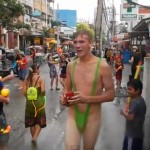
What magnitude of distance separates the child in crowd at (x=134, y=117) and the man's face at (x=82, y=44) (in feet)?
4.17

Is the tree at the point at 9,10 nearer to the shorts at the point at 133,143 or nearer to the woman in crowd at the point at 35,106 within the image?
the woman in crowd at the point at 35,106

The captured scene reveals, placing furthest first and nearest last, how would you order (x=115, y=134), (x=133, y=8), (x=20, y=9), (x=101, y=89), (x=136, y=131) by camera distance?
(x=133, y=8) < (x=20, y=9) < (x=115, y=134) < (x=136, y=131) < (x=101, y=89)

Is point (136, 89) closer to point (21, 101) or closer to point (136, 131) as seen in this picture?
point (136, 131)

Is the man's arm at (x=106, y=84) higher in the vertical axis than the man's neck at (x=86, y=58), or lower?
lower

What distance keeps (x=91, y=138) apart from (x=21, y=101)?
30.1 ft

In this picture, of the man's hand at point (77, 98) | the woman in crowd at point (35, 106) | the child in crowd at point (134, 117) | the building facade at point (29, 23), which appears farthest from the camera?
the building facade at point (29, 23)

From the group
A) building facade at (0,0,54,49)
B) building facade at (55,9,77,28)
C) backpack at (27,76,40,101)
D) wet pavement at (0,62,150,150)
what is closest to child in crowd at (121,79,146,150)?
wet pavement at (0,62,150,150)

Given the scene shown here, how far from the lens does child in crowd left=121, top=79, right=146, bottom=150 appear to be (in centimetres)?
526

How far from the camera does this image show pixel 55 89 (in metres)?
16.6

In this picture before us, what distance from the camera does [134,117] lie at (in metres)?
5.27

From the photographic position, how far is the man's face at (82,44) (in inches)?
171

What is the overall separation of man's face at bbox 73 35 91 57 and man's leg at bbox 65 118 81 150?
75 centimetres

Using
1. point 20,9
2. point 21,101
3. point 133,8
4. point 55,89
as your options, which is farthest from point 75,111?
point 133,8

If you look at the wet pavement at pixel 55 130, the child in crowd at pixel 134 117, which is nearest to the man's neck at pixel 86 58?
the child in crowd at pixel 134 117
